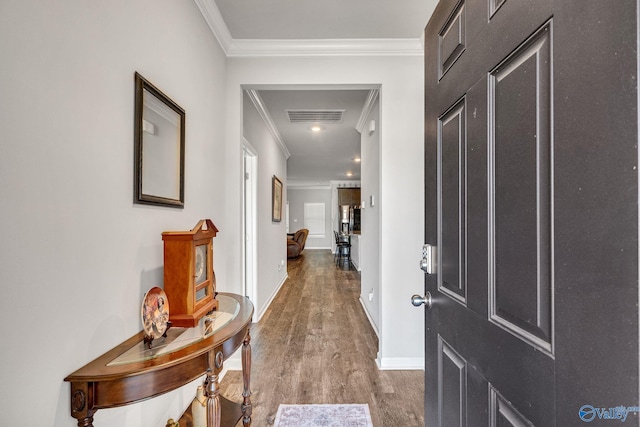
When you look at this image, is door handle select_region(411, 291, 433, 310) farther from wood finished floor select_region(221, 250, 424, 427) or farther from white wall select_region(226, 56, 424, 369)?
white wall select_region(226, 56, 424, 369)

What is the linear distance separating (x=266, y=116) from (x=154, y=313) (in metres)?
3.31

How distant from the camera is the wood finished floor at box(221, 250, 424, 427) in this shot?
2.04m

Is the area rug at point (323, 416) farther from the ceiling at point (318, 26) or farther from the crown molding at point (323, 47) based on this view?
the crown molding at point (323, 47)

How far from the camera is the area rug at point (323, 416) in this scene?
183 centimetres

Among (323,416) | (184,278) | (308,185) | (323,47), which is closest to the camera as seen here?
(184,278)

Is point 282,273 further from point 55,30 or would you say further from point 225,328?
point 55,30

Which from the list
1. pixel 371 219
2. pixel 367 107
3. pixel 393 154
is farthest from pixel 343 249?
pixel 393 154

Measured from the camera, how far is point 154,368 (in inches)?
36.9

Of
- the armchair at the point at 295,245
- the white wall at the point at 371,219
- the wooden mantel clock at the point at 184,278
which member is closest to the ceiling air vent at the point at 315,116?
the white wall at the point at 371,219

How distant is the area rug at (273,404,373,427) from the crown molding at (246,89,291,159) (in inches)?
97.4

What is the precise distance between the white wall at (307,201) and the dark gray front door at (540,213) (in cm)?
1106

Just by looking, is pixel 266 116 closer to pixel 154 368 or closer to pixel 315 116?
pixel 315 116

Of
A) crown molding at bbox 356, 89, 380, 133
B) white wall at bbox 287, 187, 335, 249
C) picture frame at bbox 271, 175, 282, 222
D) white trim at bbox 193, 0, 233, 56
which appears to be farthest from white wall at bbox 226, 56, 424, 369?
white wall at bbox 287, 187, 335, 249

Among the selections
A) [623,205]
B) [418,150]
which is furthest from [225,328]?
[418,150]
